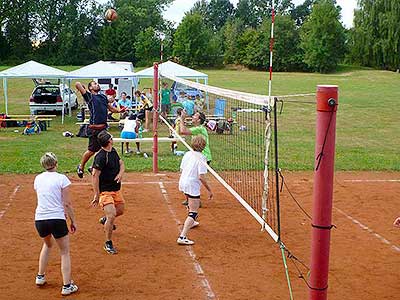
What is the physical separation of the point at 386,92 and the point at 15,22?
53.5 meters

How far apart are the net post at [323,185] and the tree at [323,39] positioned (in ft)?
219

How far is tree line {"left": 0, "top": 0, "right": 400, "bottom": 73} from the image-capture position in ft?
210

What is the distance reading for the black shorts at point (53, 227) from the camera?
6.18 m

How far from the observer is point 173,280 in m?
6.80

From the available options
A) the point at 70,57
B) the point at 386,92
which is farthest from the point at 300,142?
the point at 70,57

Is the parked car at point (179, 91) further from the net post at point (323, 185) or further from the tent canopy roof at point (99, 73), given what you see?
the net post at point (323, 185)

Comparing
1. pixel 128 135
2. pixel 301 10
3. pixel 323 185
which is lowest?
pixel 128 135

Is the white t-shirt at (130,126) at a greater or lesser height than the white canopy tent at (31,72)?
lesser

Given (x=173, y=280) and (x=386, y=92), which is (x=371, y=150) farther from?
(x=386, y=92)

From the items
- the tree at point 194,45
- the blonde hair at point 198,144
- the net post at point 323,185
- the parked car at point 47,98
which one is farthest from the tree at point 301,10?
the net post at point 323,185

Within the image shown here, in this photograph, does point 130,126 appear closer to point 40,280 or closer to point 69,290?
point 40,280

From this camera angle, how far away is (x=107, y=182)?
7680mm

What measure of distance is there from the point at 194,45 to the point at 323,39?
52.9 ft

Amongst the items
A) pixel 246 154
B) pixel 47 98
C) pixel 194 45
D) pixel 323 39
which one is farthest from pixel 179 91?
pixel 323 39
